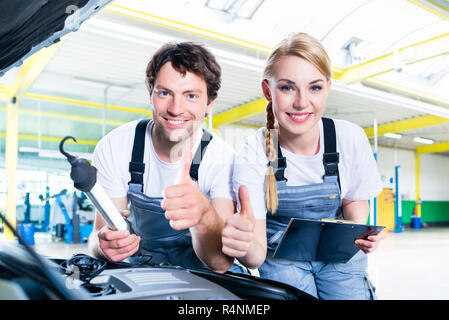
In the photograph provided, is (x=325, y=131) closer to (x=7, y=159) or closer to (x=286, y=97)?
(x=286, y=97)

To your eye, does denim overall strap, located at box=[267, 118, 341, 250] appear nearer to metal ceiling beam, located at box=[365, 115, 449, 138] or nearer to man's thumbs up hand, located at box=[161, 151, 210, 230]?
man's thumbs up hand, located at box=[161, 151, 210, 230]

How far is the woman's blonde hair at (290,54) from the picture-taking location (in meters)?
1.06

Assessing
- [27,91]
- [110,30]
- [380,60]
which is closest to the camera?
[110,30]

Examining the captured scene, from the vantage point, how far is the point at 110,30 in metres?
3.04

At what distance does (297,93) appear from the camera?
3.51ft

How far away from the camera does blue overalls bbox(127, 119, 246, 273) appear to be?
45.1 inches

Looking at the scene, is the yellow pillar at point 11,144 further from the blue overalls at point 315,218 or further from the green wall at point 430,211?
the green wall at point 430,211

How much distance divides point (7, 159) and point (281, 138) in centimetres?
481

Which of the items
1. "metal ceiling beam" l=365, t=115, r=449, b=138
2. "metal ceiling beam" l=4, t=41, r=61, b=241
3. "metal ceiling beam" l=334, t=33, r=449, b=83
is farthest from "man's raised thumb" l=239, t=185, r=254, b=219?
"metal ceiling beam" l=365, t=115, r=449, b=138

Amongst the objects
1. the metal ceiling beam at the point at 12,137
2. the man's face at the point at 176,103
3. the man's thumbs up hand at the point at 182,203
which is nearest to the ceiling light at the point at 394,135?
the metal ceiling beam at the point at 12,137

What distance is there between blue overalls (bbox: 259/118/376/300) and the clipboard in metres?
0.03

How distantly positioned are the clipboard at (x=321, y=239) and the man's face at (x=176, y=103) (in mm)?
435

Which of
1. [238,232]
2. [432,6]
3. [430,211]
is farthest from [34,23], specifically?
[430,211]
